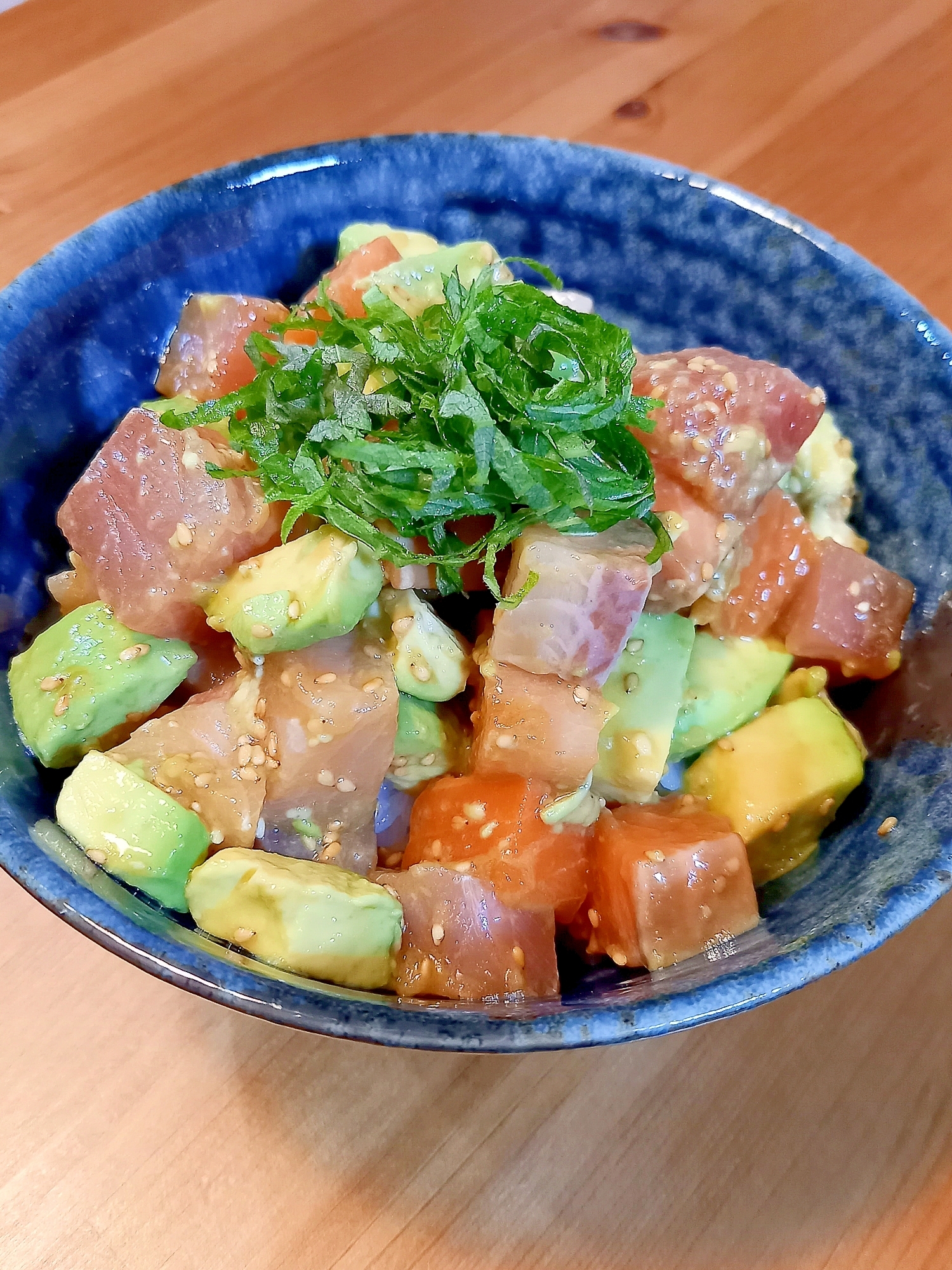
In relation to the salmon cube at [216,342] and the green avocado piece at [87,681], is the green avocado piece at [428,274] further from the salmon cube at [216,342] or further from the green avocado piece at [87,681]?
the green avocado piece at [87,681]

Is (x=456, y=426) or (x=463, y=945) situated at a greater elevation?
(x=456, y=426)

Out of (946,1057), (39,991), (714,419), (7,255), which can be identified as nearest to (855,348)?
(714,419)

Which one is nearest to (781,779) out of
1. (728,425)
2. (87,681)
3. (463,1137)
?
(728,425)

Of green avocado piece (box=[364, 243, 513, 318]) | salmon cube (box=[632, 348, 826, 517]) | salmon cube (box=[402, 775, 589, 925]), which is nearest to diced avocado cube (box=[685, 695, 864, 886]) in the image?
salmon cube (box=[402, 775, 589, 925])

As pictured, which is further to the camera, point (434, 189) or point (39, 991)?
point (434, 189)

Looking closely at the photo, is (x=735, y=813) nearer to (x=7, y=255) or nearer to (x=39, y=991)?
(x=39, y=991)

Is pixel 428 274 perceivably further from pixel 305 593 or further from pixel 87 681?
pixel 87 681

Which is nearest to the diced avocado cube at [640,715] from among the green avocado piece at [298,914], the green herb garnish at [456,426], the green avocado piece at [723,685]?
the green avocado piece at [723,685]
